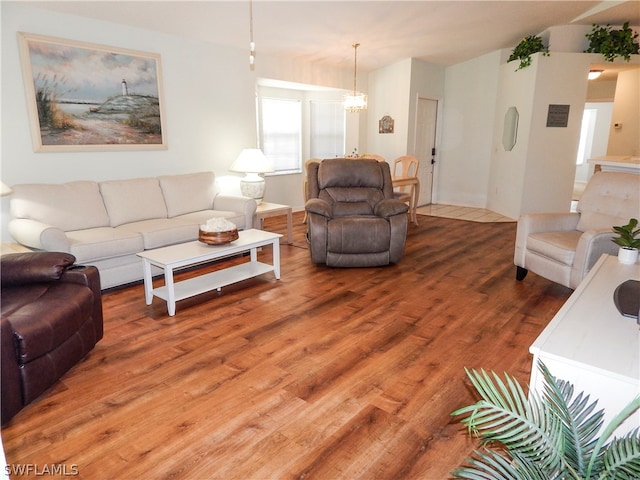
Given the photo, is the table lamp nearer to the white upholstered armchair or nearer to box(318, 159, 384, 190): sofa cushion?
box(318, 159, 384, 190): sofa cushion

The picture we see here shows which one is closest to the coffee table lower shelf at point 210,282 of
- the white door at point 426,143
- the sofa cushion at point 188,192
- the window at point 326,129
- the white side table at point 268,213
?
the white side table at point 268,213

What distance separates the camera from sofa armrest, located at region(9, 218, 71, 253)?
10.1 feet

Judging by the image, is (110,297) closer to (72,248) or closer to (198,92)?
(72,248)

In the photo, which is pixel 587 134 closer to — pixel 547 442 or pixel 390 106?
pixel 390 106

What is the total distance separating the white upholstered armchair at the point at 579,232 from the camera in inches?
121

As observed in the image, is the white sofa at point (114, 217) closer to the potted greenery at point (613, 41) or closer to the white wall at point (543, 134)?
the white wall at point (543, 134)

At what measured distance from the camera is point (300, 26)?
4695 mm

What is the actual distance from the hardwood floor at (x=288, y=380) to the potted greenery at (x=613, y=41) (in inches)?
162

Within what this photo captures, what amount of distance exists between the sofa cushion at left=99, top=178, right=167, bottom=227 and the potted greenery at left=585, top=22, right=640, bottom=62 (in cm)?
621

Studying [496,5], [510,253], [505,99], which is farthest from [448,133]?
[510,253]

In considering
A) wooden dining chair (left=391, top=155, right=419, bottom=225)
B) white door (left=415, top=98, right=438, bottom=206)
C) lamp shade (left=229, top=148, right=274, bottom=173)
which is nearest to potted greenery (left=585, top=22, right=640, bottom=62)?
white door (left=415, top=98, right=438, bottom=206)

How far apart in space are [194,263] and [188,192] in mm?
1430

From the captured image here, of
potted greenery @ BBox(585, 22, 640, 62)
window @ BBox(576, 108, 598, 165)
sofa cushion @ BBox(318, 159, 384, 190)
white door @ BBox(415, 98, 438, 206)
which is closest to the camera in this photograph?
sofa cushion @ BBox(318, 159, 384, 190)

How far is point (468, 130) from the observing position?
24.8ft
